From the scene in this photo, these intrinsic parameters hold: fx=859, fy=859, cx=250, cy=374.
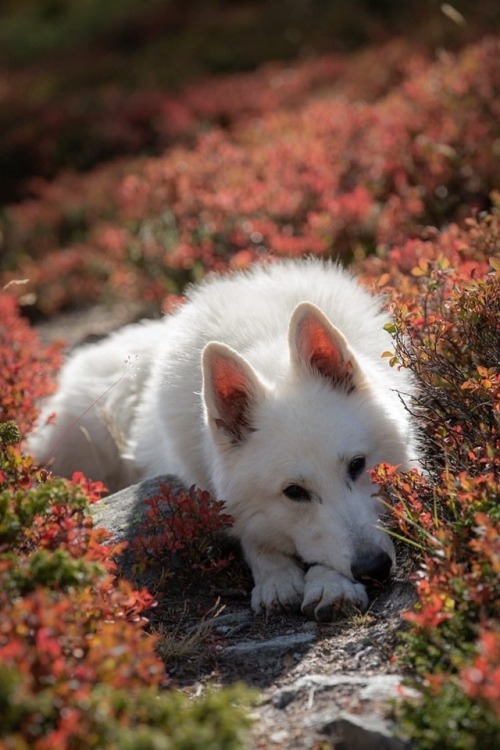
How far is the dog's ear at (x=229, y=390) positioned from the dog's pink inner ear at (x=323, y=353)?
251 mm

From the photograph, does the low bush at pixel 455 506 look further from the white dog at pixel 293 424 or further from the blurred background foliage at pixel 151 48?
the blurred background foliage at pixel 151 48

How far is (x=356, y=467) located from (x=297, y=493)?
270 mm

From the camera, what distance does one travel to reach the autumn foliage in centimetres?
229

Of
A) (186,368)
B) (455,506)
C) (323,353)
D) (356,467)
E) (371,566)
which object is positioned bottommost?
(371,566)

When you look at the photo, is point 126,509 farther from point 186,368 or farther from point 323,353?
point 323,353

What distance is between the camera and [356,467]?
359 centimetres

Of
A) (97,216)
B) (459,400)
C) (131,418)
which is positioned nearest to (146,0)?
(97,216)

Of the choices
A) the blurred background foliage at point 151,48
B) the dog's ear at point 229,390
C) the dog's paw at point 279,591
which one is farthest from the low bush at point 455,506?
the blurred background foliage at point 151,48

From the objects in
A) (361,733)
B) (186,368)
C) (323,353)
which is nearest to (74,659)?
(361,733)

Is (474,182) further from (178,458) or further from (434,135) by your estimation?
(178,458)

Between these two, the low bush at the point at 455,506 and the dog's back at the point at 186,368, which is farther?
the dog's back at the point at 186,368

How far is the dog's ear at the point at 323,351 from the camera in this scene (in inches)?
143

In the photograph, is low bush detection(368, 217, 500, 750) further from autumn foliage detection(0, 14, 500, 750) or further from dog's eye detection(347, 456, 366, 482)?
dog's eye detection(347, 456, 366, 482)

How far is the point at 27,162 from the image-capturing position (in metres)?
15.4
